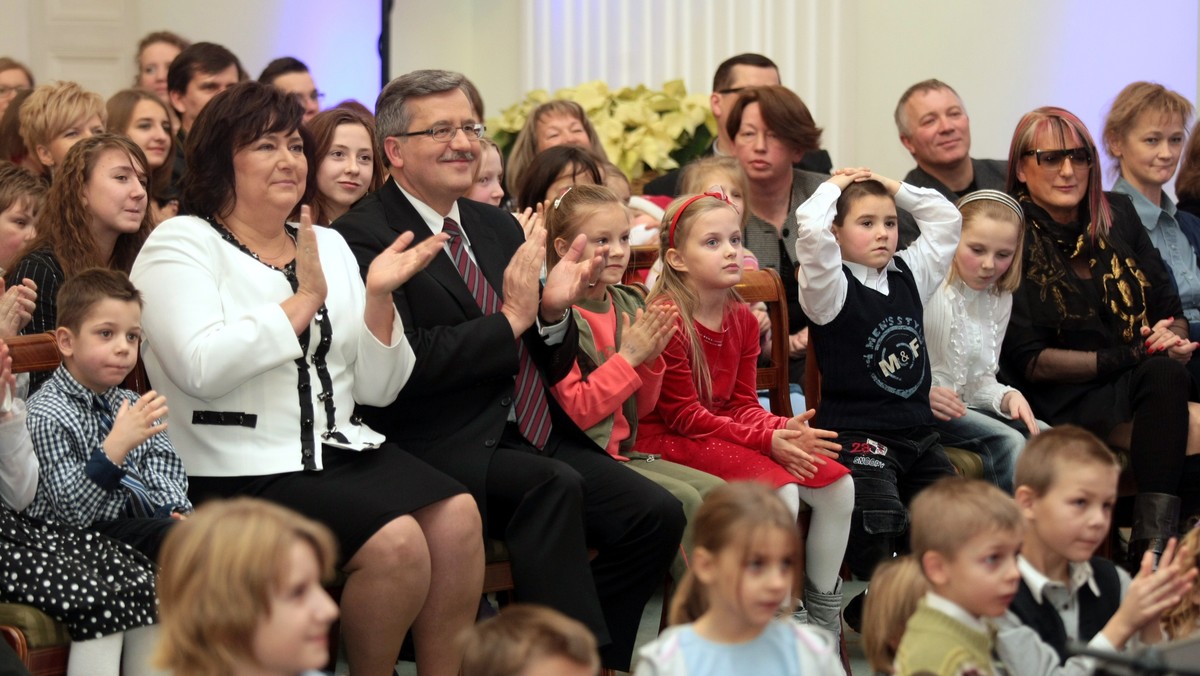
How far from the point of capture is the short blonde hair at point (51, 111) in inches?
163

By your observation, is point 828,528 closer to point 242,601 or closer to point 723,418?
point 723,418

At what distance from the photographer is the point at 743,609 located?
7.13 ft

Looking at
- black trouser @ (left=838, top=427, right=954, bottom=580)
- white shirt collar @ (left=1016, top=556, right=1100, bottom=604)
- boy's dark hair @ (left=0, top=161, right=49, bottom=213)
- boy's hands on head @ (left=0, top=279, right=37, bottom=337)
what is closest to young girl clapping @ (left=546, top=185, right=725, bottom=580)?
black trouser @ (left=838, top=427, right=954, bottom=580)

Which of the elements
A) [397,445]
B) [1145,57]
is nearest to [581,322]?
[397,445]

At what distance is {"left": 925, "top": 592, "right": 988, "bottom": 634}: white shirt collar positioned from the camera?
7.42 ft

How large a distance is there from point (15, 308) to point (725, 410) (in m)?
1.57

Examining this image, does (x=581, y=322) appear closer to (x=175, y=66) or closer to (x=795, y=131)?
(x=795, y=131)

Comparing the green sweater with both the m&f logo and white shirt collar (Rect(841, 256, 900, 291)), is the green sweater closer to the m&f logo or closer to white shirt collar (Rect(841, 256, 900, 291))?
the m&f logo

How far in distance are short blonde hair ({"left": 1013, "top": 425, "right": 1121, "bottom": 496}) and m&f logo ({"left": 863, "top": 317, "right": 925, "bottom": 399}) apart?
3.35ft

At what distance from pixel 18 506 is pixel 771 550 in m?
Answer: 1.32

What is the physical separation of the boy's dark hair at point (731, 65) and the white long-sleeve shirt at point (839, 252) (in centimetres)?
144

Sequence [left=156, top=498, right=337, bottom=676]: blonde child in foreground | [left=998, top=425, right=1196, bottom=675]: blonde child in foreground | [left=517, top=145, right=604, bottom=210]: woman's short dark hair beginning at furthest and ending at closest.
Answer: [left=517, top=145, right=604, bottom=210]: woman's short dark hair, [left=998, top=425, right=1196, bottom=675]: blonde child in foreground, [left=156, top=498, right=337, bottom=676]: blonde child in foreground

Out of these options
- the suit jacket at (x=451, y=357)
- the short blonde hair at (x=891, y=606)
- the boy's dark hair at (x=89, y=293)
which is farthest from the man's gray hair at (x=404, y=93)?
the short blonde hair at (x=891, y=606)

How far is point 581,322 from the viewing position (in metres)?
3.49
